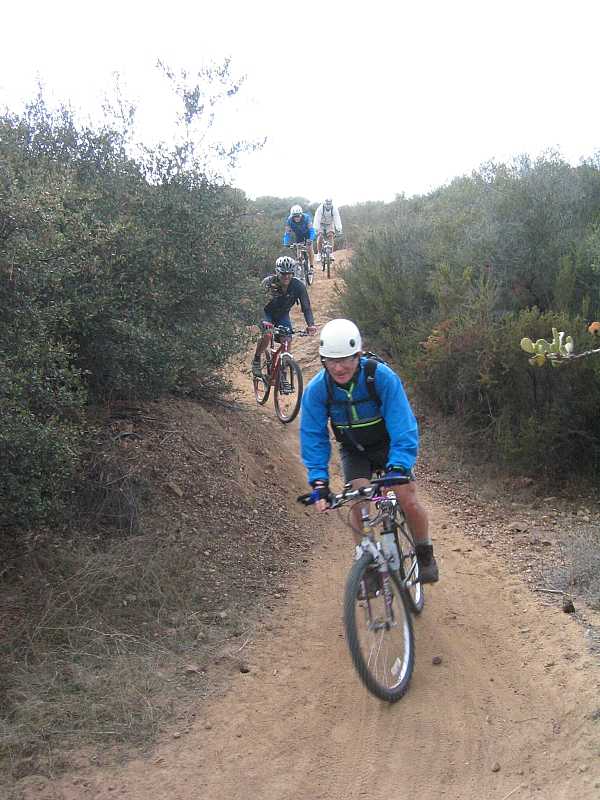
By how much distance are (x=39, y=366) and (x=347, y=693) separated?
119 inches

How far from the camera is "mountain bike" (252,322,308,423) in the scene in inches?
372

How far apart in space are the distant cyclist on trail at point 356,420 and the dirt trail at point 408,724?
101 cm

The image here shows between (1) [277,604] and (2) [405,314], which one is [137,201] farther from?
(2) [405,314]

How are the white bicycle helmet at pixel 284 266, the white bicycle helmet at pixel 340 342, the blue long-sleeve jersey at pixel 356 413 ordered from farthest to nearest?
the white bicycle helmet at pixel 284 266 < the blue long-sleeve jersey at pixel 356 413 < the white bicycle helmet at pixel 340 342

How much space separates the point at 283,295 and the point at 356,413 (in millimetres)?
5237

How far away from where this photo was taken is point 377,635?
13.6 ft

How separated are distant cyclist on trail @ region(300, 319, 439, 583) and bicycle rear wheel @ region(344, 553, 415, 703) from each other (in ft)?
1.54

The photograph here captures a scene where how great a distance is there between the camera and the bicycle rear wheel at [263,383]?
10055mm

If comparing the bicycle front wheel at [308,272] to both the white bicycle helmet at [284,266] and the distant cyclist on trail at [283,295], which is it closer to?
the distant cyclist on trail at [283,295]

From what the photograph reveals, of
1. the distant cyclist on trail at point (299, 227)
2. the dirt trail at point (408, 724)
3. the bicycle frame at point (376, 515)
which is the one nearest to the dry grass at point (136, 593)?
the dirt trail at point (408, 724)

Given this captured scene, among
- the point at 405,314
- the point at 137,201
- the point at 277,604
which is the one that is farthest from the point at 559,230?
the point at 277,604

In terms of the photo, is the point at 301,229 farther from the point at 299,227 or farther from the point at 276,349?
the point at 276,349

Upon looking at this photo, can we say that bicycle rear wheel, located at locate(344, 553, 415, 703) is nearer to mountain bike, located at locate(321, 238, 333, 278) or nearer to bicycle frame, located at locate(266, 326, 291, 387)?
bicycle frame, located at locate(266, 326, 291, 387)

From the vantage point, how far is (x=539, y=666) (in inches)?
179
